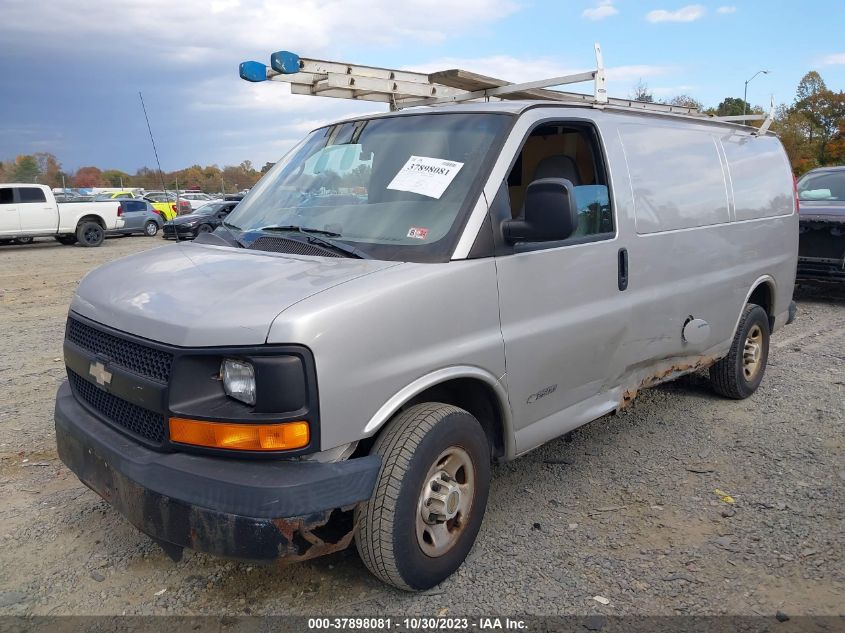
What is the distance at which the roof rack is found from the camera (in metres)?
4.01

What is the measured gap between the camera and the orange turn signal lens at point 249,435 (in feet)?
8.20

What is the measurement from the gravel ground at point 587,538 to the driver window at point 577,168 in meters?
1.51

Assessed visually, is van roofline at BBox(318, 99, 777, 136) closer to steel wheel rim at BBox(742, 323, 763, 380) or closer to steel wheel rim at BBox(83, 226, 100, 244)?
steel wheel rim at BBox(742, 323, 763, 380)

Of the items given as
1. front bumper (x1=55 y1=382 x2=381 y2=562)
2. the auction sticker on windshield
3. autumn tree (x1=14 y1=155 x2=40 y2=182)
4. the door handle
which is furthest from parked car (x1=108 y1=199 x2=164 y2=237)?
front bumper (x1=55 y1=382 x2=381 y2=562)

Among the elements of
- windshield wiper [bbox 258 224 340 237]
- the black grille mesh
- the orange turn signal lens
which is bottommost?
the orange turn signal lens

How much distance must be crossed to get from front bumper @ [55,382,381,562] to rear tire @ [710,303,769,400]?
3.64m

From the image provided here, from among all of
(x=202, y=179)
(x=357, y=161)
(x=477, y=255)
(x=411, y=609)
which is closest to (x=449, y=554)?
(x=411, y=609)

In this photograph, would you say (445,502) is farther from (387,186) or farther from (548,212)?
(387,186)

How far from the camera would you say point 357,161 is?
12.1 feet

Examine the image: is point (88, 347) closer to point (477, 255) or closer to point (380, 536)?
point (380, 536)

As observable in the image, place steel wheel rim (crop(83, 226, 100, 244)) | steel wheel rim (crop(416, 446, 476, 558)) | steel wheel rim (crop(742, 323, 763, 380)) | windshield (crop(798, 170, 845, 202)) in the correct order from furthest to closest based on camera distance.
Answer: steel wheel rim (crop(83, 226, 100, 244))
windshield (crop(798, 170, 845, 202))
steel wheel rim (crop(742, 323, 763, 380))
steel wheel rim (crop(416, 446, 476, 558))

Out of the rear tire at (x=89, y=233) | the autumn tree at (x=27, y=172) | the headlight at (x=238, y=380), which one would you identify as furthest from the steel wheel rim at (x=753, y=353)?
the autumn tree at (x=27, y=172)

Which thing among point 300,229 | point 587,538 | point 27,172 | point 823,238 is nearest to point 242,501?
point 300,229

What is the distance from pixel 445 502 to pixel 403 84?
2.98m
